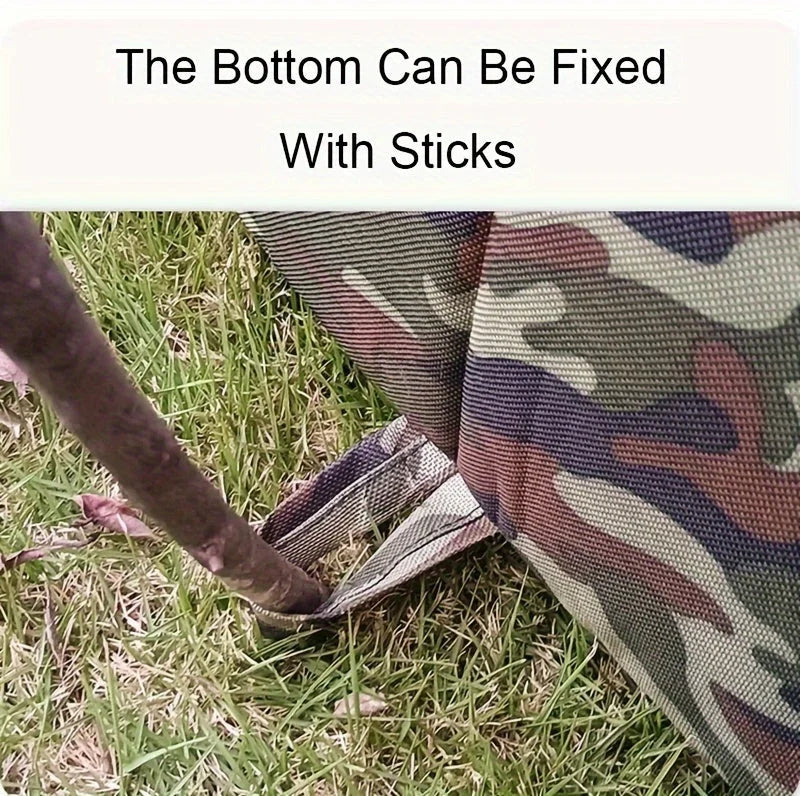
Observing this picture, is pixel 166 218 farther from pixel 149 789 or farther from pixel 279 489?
pixel 149 789

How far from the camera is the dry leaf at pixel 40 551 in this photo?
64 centimetres

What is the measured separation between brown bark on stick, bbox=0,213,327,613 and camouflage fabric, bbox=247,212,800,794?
0.13 meters

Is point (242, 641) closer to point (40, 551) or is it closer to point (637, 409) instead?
point (40, 551)

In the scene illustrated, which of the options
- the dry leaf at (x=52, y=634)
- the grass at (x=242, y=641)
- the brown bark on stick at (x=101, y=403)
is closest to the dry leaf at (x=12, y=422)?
the grass at (x=242, y=641)

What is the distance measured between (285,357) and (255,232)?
0.36 ft

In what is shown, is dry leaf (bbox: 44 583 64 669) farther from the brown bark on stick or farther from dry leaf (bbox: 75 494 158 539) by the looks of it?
the brown bark on stick

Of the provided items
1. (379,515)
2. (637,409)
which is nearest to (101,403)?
(637,409)

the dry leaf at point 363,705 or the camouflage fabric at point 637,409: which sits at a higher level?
the camouflage fabric at point 637,409

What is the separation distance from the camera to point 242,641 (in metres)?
0.62

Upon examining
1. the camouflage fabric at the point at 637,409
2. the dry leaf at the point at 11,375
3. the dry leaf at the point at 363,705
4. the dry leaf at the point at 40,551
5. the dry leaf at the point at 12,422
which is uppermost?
the camouflage fabric at the point at 637,409

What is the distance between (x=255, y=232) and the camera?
0.60 m

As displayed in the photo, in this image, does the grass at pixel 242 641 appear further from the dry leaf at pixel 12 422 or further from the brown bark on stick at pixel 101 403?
the brown bark on stick at pixel 101 403

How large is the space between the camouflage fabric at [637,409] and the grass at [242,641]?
0.09 m

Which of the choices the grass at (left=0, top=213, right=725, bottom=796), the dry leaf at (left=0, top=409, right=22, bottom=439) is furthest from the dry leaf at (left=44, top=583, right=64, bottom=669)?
the dry leaf at (left=0, top=409, right=22, bottom=439)
